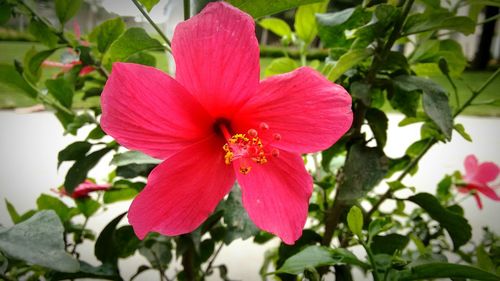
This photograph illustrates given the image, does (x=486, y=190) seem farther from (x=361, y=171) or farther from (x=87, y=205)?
(x=87, y=205)

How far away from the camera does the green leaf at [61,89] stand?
50cm

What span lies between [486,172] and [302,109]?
0.62 m

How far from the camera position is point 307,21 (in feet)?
2.15

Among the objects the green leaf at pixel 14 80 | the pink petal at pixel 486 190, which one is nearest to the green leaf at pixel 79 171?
the green leaf at pixel 14 80

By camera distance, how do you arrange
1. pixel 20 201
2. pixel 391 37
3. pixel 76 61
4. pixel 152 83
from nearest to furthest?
pixel 152 83
pixel 391 37
pixel 76 61
pixel 20 201

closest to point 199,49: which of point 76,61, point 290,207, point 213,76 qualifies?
point 213,76

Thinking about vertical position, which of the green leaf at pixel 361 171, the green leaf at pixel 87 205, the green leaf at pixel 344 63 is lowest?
the green leaf at pixel 87 205

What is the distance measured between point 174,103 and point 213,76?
0.03 metres

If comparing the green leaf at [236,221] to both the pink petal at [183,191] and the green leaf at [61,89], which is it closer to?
the pink petal at [183,191]

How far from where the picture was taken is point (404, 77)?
1.41 feet

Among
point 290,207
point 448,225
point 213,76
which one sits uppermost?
point 213,76

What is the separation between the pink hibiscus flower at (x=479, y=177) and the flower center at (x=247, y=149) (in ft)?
1.93

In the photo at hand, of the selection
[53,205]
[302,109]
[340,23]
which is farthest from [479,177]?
[53,205]

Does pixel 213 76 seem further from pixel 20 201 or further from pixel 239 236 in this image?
pixel 20 201
